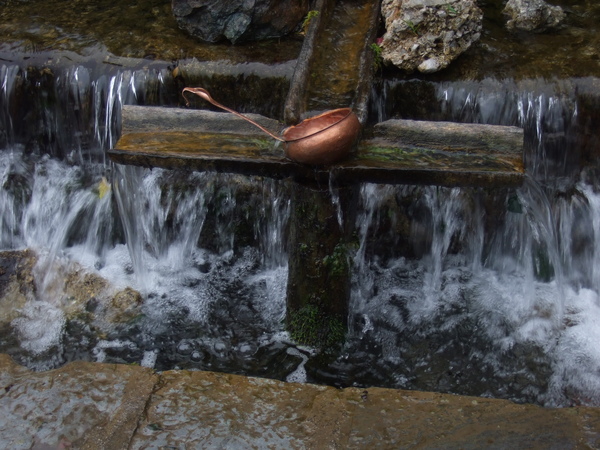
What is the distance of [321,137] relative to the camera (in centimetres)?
322

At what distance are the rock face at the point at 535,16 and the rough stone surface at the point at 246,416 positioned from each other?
131 inches

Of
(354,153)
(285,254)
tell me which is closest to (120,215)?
(285,254)

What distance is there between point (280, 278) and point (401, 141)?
162 cm

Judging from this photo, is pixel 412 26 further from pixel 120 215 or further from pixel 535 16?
pixel 120 215

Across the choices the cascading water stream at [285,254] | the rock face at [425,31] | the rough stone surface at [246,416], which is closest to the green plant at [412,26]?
the rock face at [425,31]

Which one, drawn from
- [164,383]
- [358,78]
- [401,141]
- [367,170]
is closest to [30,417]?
[164,383]

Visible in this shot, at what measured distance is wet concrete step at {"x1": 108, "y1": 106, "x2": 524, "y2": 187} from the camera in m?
3.37

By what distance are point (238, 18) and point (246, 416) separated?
3271 millimetres

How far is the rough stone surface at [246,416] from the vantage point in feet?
9.39

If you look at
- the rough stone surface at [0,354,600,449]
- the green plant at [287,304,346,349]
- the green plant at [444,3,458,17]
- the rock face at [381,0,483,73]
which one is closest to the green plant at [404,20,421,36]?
the rock face at [381,0,483,73]

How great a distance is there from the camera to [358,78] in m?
4.03

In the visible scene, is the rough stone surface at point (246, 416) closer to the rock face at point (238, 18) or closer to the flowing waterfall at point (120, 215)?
the flowing waterfall at point (120, 215)

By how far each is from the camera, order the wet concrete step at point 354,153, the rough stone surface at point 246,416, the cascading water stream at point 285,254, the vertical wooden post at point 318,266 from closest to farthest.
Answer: the rough stone surface at point 246,416 → the wet concrete step at point 354,153 → the vertical wooden post at point 318,266 → the cascading water stream at point 285,254

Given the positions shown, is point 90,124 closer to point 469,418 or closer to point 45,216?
point 45,216
